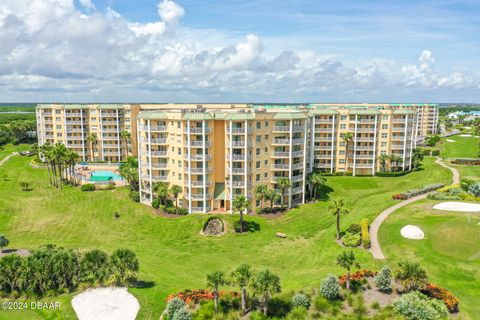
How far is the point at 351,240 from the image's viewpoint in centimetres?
5547

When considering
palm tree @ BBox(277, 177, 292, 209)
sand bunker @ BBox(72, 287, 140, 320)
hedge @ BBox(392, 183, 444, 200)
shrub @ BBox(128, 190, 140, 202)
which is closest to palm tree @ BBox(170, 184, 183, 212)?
shrub @ BBox(128, 190, 140, 202)

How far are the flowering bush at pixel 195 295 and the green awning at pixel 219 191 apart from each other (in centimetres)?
3102

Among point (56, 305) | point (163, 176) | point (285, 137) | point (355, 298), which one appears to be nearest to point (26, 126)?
point (163, 176)

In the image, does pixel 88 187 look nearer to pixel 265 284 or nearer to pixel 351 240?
pixel 351 240

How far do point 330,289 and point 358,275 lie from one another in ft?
22.1

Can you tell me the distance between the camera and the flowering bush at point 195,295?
4000 cm

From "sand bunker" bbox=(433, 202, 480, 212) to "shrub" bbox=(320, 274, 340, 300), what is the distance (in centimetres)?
3595

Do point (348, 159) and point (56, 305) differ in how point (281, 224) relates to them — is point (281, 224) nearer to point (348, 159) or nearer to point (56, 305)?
point (56, 305)

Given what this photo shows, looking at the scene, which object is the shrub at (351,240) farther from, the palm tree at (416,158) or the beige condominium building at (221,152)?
the palm tree at (416,158)

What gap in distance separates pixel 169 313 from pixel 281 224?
34175 mm

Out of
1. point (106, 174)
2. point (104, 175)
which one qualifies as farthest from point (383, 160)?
point (104, 175)

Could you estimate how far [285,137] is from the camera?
76000mm

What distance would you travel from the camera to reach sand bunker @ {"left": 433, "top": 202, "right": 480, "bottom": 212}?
63.4 metres

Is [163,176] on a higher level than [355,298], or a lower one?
higher
